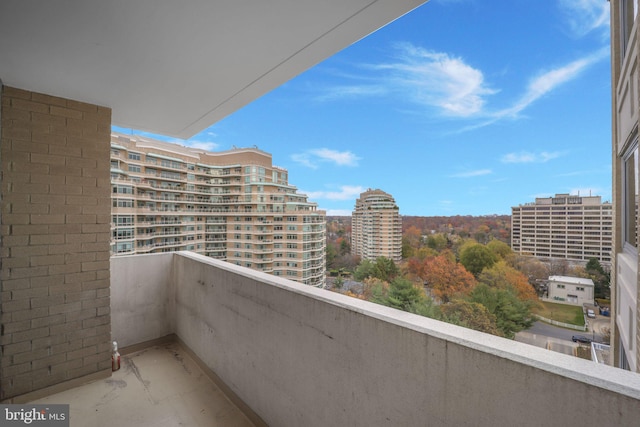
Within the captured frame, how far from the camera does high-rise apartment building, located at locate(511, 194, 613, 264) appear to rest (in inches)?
124

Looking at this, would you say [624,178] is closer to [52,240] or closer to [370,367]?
[370,367]

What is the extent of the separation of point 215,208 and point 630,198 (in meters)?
17.1

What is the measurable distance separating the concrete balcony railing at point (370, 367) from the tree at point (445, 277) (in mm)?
3536

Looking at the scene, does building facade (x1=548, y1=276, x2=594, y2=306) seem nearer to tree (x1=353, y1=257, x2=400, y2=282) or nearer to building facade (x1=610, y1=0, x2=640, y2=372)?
building facade (x1=610, y1=0, x2=640, y2=372)

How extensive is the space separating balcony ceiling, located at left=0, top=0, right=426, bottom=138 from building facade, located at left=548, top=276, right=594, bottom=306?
3.65m

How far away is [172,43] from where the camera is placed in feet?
4.89

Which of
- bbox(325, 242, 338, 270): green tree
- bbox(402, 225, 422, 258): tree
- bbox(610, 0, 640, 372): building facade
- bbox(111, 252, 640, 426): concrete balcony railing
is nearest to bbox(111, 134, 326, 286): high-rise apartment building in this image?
bbox(325, 242, 338, 270): green tree

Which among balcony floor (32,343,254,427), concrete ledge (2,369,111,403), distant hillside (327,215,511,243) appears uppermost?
distant hillside (327,215,511,243)

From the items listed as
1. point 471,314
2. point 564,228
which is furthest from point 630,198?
point 471,314

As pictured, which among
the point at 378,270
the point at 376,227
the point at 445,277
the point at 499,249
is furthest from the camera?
the point at 376,227

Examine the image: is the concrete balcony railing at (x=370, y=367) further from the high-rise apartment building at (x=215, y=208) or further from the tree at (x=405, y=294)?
the high-rise apartment building at (x=215, y=208)

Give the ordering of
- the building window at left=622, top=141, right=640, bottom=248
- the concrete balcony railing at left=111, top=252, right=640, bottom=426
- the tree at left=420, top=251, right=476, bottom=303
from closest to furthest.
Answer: the concrete balcony railing at left=111, top=252, right=640, bottom=426 < the building window at left=622, top=141, right=640, bottom=248 < the tree at left=420, top=251, right=476, bottom=303

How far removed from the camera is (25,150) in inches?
81.5

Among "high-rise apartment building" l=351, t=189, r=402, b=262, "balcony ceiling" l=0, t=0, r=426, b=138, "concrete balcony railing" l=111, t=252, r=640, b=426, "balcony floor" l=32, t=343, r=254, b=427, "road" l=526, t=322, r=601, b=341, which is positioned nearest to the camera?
"concrete balcony railing" l=111, t=252, r=640, b=426
